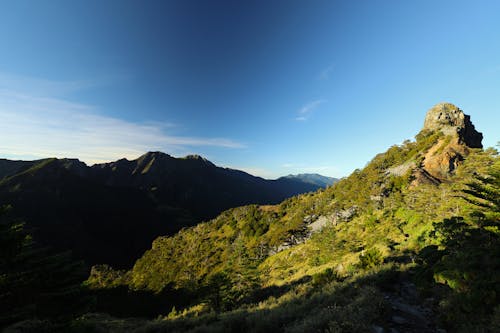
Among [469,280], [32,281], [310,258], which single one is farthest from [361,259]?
[310,258]

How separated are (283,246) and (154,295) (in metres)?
54.0

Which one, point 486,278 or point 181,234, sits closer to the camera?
point 486,278

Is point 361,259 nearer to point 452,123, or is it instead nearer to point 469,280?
point 469,280

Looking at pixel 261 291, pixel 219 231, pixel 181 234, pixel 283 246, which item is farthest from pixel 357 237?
pixel 181 234

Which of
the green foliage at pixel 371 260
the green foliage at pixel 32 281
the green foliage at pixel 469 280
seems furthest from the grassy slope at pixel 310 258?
the green foliage at pixel 32 281

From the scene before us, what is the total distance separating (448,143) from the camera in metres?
66.8

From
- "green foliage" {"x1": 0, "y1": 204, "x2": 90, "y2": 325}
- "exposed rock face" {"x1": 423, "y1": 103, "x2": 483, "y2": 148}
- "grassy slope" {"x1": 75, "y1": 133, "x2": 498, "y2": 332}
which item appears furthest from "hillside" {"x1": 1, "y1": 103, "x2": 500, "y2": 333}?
"green foliage" {"x1": 0, "y1": 204, "x2": 90, "y2": 325}

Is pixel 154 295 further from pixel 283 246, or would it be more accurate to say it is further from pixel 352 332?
pixel 352 332

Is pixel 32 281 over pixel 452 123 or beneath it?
beneath

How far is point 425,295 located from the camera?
32.2ft

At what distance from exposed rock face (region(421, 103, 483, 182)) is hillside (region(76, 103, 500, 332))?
17.1 inches

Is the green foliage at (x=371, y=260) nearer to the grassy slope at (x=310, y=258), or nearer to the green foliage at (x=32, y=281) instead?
the grassy slope at (x=310, y=258)

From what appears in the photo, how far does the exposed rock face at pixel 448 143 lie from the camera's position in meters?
59.1

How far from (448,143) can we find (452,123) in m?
34.6
